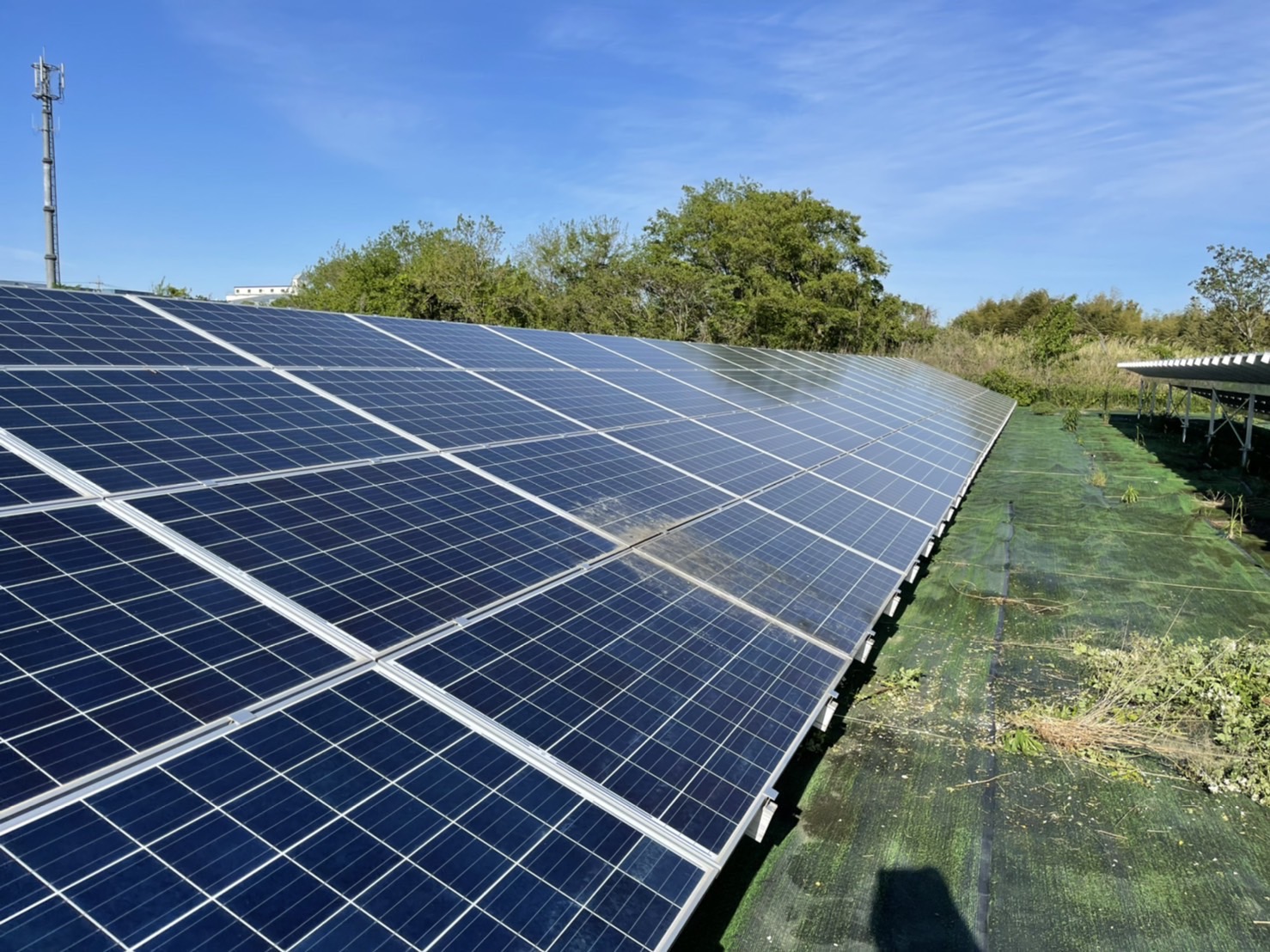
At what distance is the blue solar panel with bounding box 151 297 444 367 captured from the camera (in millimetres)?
10648

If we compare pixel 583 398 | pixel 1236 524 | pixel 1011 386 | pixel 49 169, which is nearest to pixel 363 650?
pixel 583 398

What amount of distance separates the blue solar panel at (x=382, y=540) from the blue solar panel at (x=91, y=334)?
3.38 m

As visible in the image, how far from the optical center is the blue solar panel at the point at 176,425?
606 cm

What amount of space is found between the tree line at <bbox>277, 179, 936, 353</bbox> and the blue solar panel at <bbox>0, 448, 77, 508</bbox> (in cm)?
4888

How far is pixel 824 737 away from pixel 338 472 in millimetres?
5711

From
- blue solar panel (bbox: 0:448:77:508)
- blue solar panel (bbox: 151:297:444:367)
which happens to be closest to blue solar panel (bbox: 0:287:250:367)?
blue solar panel (bbox: 151:297:444:367)

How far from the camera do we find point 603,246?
202ft

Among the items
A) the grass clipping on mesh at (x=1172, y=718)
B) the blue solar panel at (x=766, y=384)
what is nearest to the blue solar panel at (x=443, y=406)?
the grass clipping on mesh at (x=1172, y=718)

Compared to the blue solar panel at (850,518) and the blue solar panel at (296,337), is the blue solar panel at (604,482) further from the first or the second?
the blue solar panel at (296,337)

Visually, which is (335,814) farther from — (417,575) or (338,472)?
(338,472)

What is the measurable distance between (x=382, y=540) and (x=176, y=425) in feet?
8.83

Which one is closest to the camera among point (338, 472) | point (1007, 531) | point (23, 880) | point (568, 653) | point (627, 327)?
point (23, 880)

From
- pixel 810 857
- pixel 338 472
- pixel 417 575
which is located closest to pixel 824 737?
pixel 810 857

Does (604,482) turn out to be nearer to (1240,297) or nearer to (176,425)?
(176,425)
